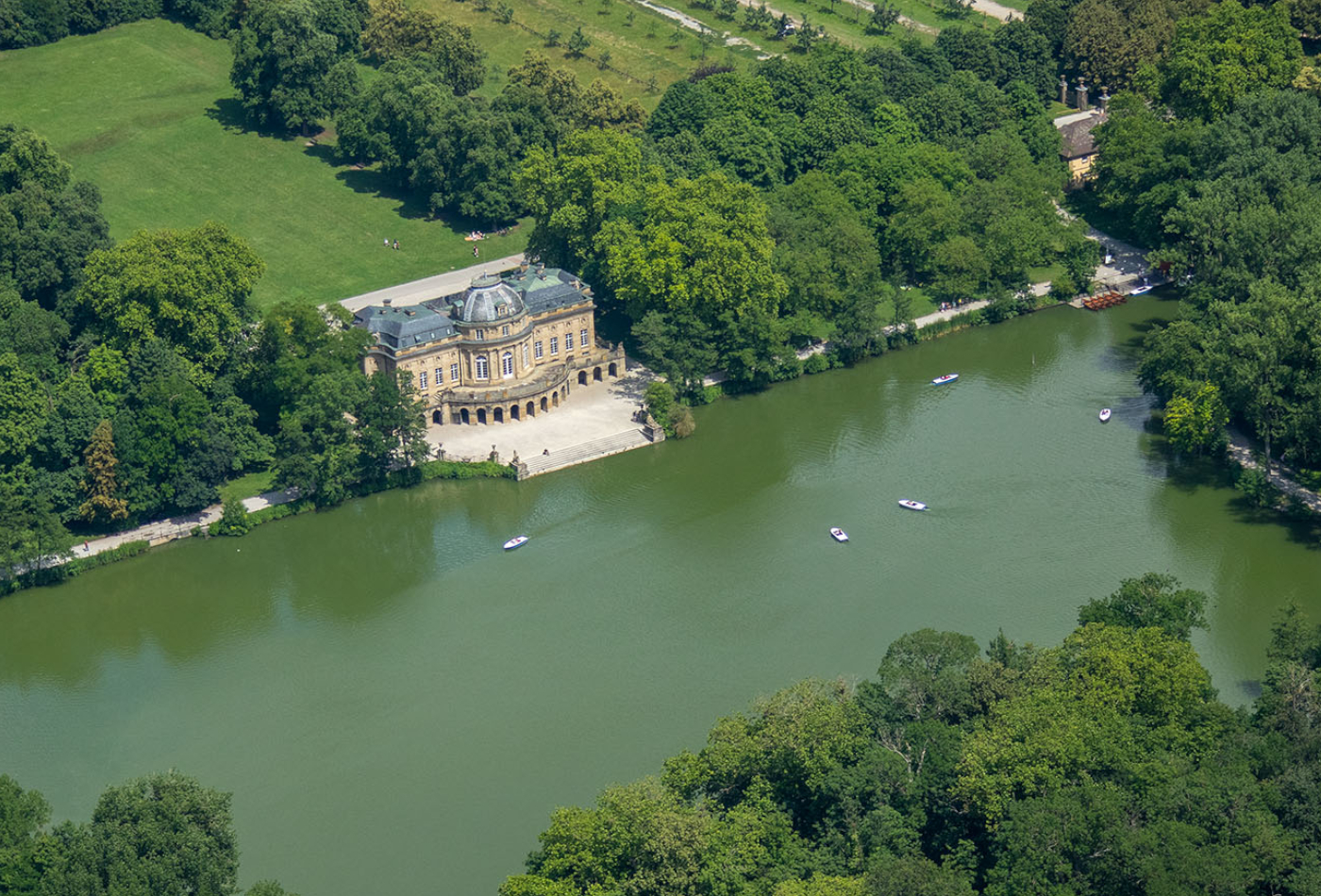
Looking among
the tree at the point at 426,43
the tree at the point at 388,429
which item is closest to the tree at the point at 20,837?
the tree at the point at 388,429

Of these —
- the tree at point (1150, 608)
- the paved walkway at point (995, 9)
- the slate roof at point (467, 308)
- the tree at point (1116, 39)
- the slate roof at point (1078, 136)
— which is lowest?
the slate roof at point (467, 308)

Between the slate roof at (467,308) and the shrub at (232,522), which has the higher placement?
the slate roof at (467,308)

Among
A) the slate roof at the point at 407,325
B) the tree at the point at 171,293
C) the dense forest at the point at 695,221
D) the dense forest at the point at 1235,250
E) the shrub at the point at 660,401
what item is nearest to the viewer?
the dense forest at the point at 1235,250

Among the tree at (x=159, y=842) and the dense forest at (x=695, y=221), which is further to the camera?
the dense forest at (x=695, y=221)

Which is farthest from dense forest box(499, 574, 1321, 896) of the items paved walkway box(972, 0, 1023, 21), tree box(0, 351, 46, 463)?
paved walkway box(972, 0, 1023, 21)

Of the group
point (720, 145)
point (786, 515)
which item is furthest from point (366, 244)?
point (786, 515)

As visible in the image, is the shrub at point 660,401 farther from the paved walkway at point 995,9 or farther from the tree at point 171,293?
the paved walkway at point 995,9

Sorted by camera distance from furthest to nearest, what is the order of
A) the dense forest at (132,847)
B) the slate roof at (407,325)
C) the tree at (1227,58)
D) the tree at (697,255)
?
the tree at (1227,58) → the tree at (697,255) → the slate roof at (407,325) → the dense forest at (132,847)
